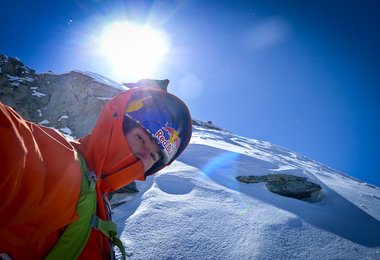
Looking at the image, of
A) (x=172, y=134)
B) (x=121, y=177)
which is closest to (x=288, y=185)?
(x=172, y=134)

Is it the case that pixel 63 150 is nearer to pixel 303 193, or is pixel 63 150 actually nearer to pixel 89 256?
pixel 89 256

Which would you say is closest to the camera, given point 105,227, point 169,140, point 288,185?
point 105,227

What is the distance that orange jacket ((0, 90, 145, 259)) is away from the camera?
2.31 feet

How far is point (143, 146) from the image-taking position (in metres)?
1.73

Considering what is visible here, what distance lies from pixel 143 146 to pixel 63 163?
77 centimetres

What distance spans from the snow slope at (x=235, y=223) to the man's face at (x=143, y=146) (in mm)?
1143

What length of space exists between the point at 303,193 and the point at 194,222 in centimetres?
307

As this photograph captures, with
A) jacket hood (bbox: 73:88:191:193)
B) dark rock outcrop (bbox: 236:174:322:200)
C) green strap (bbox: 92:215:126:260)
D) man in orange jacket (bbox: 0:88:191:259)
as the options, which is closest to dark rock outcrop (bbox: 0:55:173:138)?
dark rock outcrop (bbox: 236:174:322:200)

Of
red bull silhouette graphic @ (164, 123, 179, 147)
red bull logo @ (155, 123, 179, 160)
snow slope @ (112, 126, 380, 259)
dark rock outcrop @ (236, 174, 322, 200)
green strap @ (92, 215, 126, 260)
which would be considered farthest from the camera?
dark rock outcrop @ (236, 174, 322, 200)

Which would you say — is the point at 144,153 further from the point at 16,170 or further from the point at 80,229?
the point at 16,170

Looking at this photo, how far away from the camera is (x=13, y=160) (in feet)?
2.27

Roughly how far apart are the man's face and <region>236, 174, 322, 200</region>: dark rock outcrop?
3.68m

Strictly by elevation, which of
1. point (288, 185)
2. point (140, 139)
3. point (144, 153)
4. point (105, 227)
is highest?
point (140, 139)

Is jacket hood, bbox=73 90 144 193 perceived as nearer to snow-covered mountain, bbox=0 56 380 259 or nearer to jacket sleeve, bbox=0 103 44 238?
jacket sleeve, bbox=0 103 44 238
